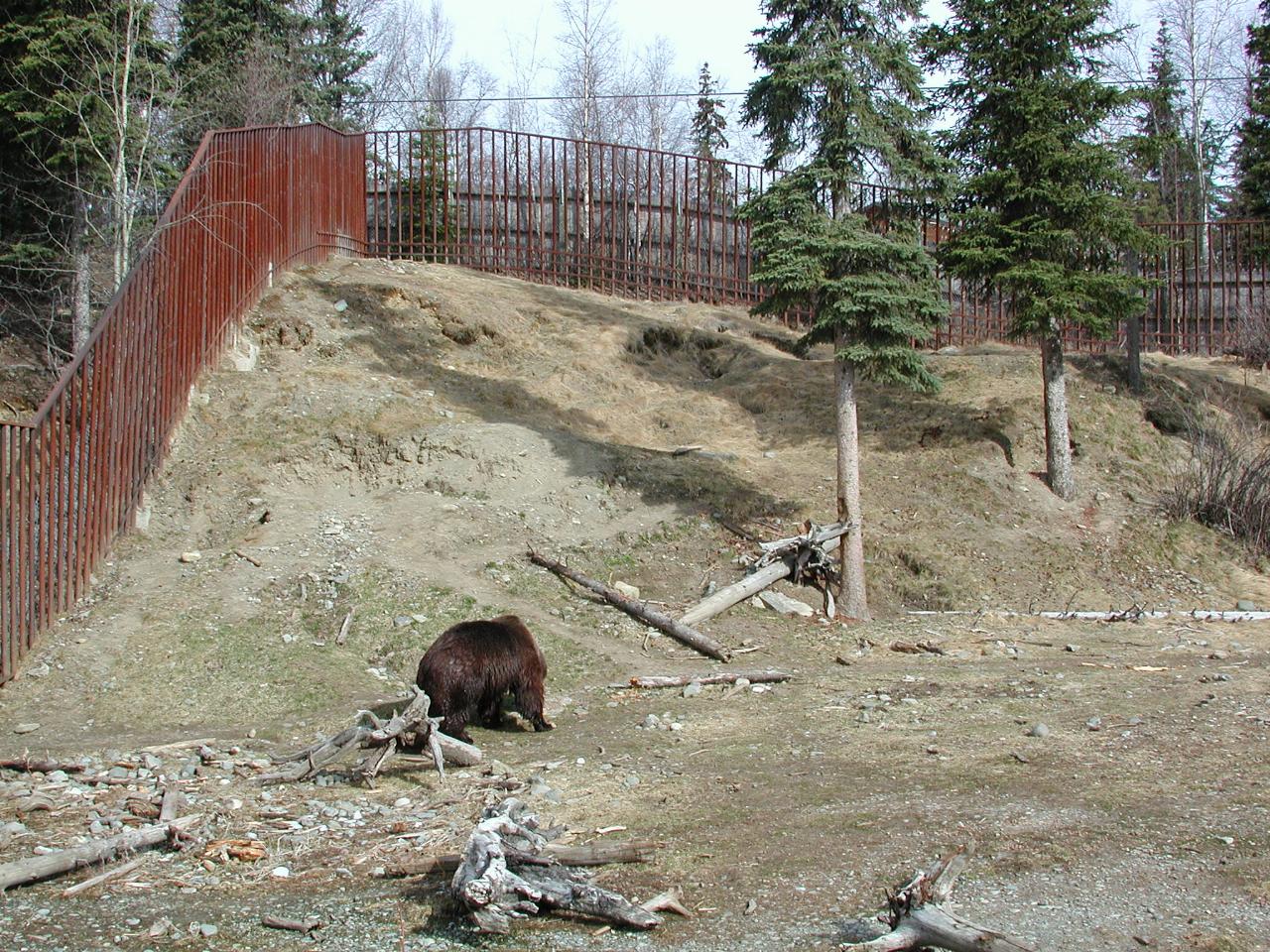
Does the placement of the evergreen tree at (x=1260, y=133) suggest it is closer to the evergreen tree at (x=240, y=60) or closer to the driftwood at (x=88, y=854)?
the evergreen tree at (x=240, y=60)

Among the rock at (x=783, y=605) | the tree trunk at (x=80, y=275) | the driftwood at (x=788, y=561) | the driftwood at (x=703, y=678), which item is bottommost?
the driftwood at (x=703, y=678)

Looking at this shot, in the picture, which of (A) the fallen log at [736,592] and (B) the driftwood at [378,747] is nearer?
(B) the driftwood at [378,747]

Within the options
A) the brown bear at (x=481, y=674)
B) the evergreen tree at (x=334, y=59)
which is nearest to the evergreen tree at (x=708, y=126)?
the evergreen tree at (x=334, y=59)

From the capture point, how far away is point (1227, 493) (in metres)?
15.4

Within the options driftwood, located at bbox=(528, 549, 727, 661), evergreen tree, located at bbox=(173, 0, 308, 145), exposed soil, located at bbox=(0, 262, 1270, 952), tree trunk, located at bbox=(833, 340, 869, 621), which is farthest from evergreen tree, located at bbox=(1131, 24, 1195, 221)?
evergreen tree, located at bbox=(173, 0, 308, 145)

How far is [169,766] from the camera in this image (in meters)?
7.22

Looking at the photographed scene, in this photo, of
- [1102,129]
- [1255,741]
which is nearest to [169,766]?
[1255,741]

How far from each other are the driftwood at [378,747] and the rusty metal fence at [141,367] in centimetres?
350

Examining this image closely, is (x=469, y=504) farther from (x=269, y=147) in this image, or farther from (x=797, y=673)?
(x=269, y=147)

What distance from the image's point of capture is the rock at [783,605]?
1227 cm

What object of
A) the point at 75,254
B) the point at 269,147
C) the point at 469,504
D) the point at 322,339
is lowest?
the point at 469,504

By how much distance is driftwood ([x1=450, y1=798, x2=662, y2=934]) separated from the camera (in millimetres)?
4590

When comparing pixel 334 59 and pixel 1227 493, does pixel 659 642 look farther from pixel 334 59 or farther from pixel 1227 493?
pixel 334 59

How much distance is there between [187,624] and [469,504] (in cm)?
384
